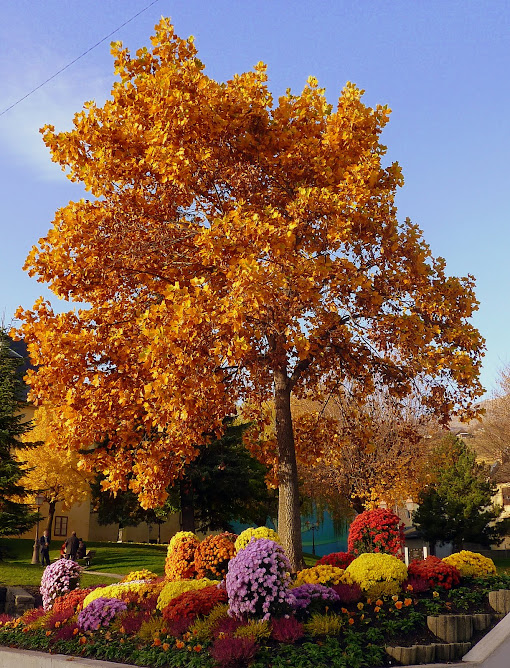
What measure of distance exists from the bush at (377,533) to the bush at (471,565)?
5.46 ft

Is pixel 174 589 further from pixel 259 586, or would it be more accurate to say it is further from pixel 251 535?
pixel 251 535

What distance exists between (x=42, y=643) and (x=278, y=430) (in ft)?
18.5

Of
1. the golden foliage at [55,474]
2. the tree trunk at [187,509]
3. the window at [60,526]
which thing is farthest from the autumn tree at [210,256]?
the window at [60,526]

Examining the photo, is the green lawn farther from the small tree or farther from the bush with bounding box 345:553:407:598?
the small tree

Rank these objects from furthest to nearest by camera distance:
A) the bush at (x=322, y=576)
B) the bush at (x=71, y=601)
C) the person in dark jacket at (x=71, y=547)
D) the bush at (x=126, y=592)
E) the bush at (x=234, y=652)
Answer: the person in dark jacket at (x=71, y=547), the bush at (x=71, y=601), the bush at (x=126, y=592), the bush at (x=322, y=576), the bush at (x=234, y=652)

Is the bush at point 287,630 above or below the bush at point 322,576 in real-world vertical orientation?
below

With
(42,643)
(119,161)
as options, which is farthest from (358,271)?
(42,643)

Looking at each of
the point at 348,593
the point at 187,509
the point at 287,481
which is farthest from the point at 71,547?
the point at 348,593

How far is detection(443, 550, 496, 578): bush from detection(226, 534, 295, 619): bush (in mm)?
4037

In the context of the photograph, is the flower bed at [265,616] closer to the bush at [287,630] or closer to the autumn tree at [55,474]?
the bush at [287,630]

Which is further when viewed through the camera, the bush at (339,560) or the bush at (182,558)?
the bush at (182,558)

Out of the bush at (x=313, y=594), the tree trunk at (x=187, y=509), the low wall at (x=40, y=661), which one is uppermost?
the tree trunk at (x=187, y=509)

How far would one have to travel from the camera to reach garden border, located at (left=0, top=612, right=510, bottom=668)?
800 centimetres

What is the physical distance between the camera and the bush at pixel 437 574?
35.6 feet
